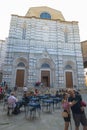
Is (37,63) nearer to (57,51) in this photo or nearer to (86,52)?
(57,51)

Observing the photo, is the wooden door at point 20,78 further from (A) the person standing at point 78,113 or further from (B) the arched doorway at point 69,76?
(A) the person standing at point 78,113

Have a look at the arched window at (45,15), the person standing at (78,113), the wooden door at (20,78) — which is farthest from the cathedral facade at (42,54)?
the person standing at (78,113)

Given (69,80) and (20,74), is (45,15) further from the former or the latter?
(69,80)

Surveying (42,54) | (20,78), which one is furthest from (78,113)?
(42,54)

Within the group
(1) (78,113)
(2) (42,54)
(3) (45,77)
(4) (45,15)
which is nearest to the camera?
(1) (78,113)

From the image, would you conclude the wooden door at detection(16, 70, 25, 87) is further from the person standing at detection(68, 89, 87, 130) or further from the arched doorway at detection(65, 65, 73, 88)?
the person standing at detection(68, 89, 87, 130)

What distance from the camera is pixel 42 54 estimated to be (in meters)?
21.4

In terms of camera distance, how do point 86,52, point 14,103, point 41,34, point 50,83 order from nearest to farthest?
point 14,103 → point 50,83 → point 41,34 → point 86,52

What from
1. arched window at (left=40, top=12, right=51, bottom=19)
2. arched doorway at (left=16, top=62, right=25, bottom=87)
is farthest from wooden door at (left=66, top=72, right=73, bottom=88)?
arched window at (left=40, top=12, right=51, bottom=19)

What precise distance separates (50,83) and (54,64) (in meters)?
3.32

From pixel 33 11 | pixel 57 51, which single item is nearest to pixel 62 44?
pixel 57 51

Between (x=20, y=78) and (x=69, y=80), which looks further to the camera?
(x=69, y=80)

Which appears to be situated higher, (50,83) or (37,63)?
(37,63)

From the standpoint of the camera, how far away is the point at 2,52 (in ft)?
87.4
